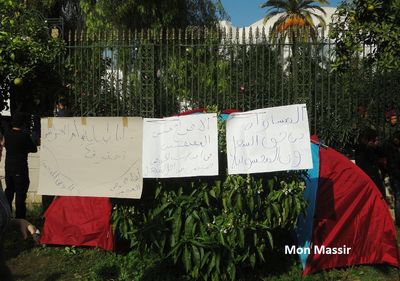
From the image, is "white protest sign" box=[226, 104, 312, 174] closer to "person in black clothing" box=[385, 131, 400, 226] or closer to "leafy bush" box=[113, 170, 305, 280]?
"leafy bush" box=[113, 170, 305, 280]

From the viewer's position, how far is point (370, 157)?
6.95 meters

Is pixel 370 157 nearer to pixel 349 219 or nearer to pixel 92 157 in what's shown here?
pixel 349 219

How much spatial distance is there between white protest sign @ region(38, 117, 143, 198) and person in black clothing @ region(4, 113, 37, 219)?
6.48 feet

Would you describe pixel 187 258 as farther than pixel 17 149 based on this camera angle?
No

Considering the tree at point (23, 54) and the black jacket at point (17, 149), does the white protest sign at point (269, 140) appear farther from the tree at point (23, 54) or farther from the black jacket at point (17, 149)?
the black jacket at point (17, 149)

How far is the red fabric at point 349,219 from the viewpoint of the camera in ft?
16.7

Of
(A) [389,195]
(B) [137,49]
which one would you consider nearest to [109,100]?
(B) [137,49]

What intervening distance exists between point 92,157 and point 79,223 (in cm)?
146

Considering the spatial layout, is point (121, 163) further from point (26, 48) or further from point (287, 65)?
point (287, 65)

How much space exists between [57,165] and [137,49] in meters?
4.43

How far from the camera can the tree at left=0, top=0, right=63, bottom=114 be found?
19.9ft

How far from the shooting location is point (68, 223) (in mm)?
5922

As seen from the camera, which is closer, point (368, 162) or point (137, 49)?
point (368, 162)

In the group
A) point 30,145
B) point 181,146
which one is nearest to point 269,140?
point 181,146
